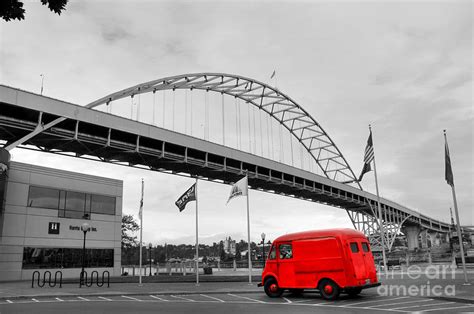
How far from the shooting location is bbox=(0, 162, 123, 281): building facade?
2966cm

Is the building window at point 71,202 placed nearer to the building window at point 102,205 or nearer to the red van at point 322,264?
the building window at point 102,205

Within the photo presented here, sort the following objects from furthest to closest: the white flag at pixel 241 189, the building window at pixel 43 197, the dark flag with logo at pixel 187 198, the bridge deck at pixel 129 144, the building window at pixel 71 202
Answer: the building window at pixel 71 202 → the building window at pixel 43 197 → the bridge deck at pixel 129 144 → the dark flag with logo at pixel 187 198 → the white flag at pixel 241 189

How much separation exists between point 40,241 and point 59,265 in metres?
2.50

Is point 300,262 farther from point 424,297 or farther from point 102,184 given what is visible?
point 102,184

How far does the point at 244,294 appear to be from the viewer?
18422mm

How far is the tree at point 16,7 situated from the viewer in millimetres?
5969

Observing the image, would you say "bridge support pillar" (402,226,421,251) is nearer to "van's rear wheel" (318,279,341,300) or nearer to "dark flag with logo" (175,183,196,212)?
"dark flag with logo" (175,183,196,212)

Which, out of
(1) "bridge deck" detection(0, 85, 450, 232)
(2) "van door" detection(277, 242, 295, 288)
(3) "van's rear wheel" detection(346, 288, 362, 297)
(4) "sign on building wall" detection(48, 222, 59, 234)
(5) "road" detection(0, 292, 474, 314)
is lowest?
(5) "road" detection(0, 292, 474, 314)

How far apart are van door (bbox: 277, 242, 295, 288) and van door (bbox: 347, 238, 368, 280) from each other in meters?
2.31

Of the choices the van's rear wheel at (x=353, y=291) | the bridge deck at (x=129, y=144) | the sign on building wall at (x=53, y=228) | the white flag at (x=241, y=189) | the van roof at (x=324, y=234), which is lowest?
the van's rear wheel at (x=353, y=291)

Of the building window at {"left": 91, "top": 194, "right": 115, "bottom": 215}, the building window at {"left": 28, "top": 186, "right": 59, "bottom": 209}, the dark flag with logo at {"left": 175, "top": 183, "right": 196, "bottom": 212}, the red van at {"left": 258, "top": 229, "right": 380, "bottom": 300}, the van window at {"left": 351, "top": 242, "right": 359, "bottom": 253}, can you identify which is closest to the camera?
the red van at {"left": 258, "top": 229, "right": 380, "bottom": 300}

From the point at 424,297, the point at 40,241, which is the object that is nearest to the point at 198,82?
the point at 40,241

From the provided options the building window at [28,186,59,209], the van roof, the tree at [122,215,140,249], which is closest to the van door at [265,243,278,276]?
the van roof

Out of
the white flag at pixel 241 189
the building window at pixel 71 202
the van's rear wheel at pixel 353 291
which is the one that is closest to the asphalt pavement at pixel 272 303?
the van's rear wheel at pixel 353 291
